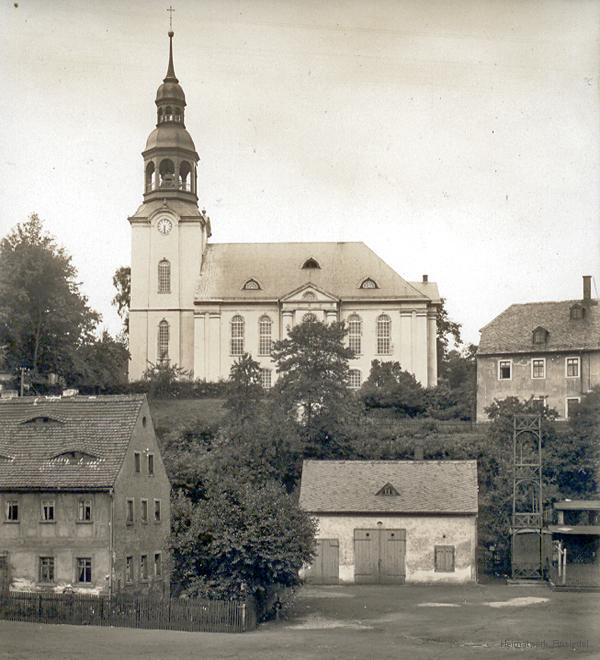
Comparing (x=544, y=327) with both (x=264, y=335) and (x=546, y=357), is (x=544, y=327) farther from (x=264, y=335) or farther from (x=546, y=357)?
(x=264, y=335)

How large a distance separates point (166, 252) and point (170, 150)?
803 cm

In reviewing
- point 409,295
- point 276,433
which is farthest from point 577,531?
point 409,295

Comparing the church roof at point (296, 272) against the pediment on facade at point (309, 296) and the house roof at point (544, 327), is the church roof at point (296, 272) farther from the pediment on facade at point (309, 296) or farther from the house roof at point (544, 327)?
the house roof at point (544, 327)

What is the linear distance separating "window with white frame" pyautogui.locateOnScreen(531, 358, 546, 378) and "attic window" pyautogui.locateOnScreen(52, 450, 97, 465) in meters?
41.6

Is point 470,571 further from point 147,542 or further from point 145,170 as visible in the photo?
point 145,170

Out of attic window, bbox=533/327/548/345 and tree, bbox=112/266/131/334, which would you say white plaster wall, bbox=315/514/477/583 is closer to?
attic window, bbox=533/327/548/345

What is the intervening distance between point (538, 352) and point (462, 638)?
147 feet

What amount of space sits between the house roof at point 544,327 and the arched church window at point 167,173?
27.8m

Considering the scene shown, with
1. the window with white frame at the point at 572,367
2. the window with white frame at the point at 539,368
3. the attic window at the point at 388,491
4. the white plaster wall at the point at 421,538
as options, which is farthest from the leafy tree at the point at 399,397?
the white plaster wall at the point at 421,538

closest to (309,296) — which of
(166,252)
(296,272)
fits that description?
(296,272)

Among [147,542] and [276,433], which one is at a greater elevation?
[276,433]

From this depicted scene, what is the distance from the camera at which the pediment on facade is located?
3676 inches

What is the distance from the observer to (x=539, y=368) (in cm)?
8038

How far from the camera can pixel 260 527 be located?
4269 cm
